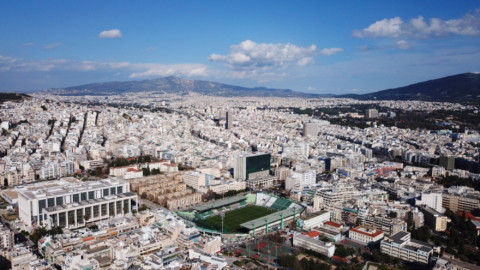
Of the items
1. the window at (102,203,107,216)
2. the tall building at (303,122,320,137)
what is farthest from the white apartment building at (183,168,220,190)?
the tall building at (303,122,320,137)

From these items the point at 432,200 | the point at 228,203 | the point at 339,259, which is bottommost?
the point at 339,259

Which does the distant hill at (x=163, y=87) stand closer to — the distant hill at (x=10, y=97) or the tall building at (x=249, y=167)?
the distant hill at (x=10, y=97)

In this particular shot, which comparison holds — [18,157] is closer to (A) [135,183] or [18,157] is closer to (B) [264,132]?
(A) [135,183]

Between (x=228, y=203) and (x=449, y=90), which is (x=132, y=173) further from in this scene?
(x=449, y=90)

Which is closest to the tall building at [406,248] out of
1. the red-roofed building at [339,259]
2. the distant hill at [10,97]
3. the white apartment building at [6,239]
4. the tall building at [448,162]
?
the red-roofed building at [339,259]

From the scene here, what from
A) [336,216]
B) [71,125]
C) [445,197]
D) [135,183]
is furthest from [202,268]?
[71,125]

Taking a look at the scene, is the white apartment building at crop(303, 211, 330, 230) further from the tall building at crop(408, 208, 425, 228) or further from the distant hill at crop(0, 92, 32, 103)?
the distant hill at crop(0, 92, 32, 103)

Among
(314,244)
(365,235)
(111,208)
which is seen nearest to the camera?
(314,244)

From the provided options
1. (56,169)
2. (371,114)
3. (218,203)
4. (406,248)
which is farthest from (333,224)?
(371,114)
